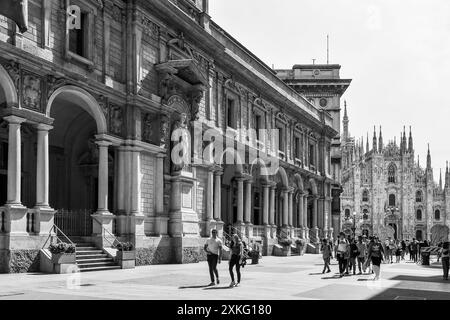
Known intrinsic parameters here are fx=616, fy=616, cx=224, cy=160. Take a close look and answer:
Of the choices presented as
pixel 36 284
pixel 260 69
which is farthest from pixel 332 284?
pixel 260 69

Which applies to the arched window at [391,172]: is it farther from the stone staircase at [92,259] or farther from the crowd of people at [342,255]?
the stone staircase at [92,259]

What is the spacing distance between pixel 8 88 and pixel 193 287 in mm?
8114

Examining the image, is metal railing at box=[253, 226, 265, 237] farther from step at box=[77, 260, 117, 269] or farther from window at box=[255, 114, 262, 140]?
step at box=[77, 260, 117, 269]

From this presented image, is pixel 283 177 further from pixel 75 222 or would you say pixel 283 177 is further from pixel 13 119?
pixel 13 119

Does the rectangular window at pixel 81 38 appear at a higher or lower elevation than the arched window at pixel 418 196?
higher

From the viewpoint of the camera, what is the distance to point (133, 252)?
2209 cm

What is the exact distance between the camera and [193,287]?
15.7m

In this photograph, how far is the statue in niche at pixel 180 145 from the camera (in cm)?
2684

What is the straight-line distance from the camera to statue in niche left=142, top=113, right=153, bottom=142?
24.7m

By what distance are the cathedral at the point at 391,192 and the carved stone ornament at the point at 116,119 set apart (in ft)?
323

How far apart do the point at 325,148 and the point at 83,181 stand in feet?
102

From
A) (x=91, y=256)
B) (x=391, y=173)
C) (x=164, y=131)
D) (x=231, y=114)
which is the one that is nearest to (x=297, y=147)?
(x=231, y=114)

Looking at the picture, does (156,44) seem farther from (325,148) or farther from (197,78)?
(325,148)

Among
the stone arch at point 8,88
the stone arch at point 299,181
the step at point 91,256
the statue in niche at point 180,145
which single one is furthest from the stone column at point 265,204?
the stone arch at point 8,88
